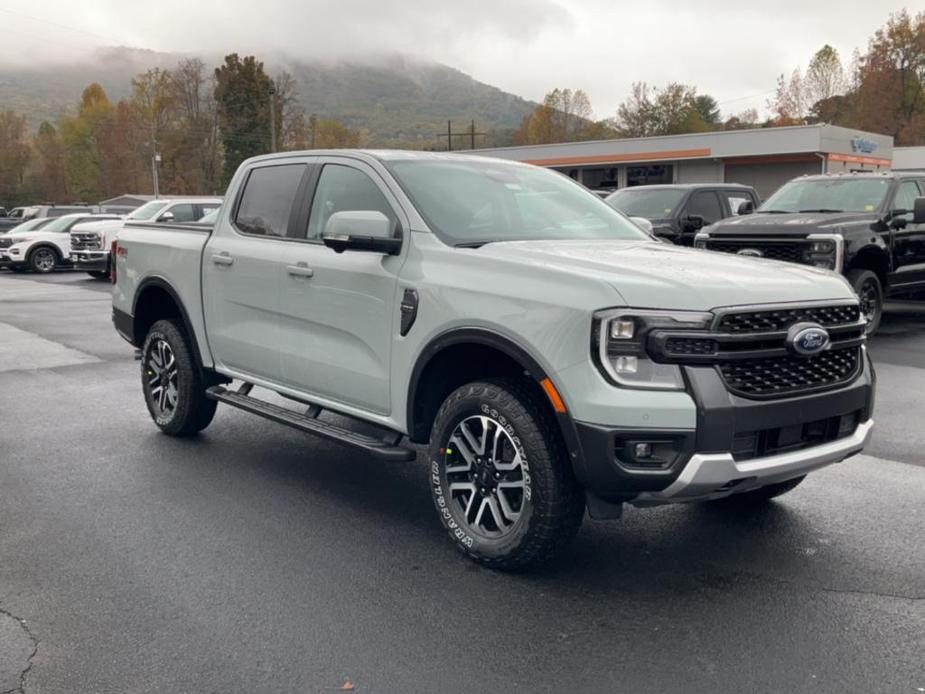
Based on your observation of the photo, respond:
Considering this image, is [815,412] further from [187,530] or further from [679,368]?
[187,530]

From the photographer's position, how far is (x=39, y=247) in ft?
86.9

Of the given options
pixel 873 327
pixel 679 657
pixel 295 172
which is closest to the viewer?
pixel 679 657

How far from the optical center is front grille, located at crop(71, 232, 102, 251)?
75.6ft

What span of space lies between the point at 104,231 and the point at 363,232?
66.8ft

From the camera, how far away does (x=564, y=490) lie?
13.2ft

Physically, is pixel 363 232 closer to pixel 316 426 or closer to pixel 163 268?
pixel 316 426

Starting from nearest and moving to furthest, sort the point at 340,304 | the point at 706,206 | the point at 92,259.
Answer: the point at 340,304 < the point at 706,206 < the point at 92,259

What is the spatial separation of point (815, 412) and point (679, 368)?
73 centimetres

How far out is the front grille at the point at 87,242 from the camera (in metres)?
23.0

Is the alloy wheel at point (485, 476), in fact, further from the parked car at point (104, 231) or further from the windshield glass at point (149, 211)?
the windshield glass at point (149, 211)

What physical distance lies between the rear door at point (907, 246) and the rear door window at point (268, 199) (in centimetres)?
862

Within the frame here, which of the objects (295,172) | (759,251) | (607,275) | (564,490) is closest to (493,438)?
(564,490)

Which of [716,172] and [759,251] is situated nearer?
[759,251]

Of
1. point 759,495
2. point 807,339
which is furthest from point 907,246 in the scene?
point 807,339
